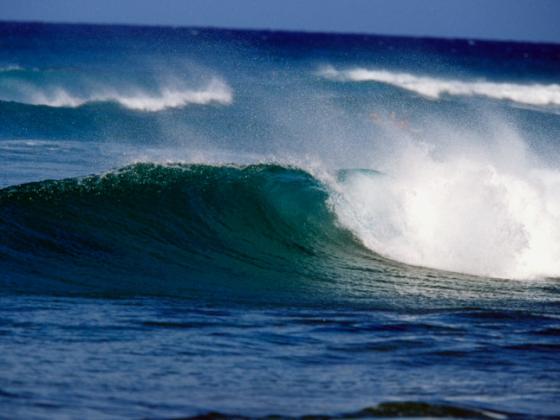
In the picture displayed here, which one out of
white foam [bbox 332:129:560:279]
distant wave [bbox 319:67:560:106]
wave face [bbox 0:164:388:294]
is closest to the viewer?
wave face [bbox 0:164:388:294]

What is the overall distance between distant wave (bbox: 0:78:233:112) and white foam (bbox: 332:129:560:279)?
19743mm

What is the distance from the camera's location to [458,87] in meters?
46.8

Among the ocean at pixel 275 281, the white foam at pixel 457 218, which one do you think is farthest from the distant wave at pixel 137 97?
the white foam at pixel 457 218

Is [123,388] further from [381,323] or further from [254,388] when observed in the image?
[381,323]

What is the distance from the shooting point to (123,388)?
6.23 metres

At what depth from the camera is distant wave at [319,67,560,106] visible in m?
43.5

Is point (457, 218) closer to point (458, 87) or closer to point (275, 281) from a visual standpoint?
point (275, 281)

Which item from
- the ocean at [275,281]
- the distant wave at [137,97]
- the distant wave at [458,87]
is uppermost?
the distant wave at [458,87]

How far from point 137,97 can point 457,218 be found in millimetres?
23714

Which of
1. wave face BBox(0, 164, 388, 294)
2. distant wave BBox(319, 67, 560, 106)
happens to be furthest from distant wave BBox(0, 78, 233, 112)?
wave face BBox(0, 164, 388, 294)

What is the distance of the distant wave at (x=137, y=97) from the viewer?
33.4 meters

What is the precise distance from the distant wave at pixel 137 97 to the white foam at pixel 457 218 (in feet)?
64.8

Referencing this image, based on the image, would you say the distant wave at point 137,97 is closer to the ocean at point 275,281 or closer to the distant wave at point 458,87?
the ocean at point 275,281

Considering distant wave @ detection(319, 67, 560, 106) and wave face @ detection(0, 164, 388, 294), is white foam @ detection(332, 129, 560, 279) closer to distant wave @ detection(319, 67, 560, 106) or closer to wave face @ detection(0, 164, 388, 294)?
wave face @ detection(0, 164, 388, 294)
